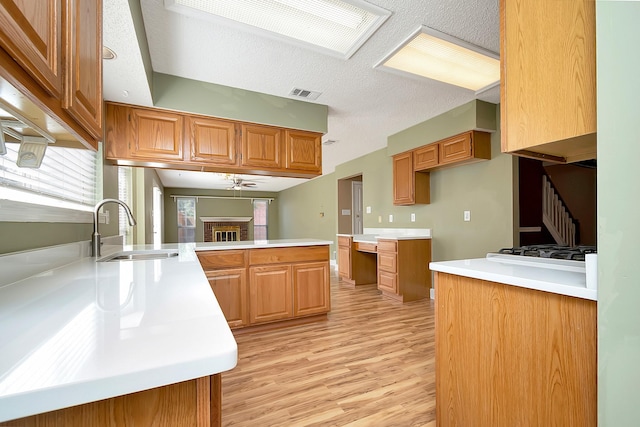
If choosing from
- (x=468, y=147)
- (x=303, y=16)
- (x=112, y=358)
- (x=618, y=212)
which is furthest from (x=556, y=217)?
(x=112, y=358)

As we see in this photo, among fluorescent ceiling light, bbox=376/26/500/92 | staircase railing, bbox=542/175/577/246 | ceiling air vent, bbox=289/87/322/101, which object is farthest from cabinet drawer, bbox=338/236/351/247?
fluorescent ceiling light, bbox=376/26/500/92

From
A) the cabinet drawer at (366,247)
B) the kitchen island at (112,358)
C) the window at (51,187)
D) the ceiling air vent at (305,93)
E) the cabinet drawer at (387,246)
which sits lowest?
the cabinet drawer at (366,247)

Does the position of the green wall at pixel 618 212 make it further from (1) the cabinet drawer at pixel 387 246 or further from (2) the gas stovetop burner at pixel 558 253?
(1) the cabinet drawer at pixel 387 246

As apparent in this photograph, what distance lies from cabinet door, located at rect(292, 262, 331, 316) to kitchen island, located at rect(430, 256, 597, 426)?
184 centimetres

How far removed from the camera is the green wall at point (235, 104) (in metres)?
2.64

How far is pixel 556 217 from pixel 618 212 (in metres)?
4.31

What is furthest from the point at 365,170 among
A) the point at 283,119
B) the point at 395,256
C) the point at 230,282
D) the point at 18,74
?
the point at 18,74

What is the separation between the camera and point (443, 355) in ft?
4.68

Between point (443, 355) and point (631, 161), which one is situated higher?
point (631, 161)

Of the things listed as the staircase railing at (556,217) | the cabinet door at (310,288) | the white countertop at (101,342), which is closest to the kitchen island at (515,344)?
the white countertop at (101,342)

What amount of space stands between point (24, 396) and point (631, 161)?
1318 millimetres

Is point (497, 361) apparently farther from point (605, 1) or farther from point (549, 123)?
point (605, 1)

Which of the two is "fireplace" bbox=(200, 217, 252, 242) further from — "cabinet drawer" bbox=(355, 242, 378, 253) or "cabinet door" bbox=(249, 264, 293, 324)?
"cabinet door" bbox=(249, 264, 293, 324)

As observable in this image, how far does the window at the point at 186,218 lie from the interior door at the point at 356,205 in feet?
18.5
